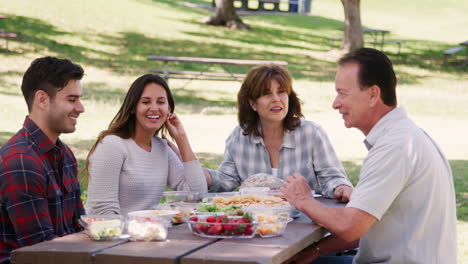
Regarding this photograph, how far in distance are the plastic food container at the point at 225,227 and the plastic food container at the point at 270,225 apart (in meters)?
0.04

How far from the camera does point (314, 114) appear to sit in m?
16.6

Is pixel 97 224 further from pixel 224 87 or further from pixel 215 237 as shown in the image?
pixel 224 87

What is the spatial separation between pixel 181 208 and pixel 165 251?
82cm

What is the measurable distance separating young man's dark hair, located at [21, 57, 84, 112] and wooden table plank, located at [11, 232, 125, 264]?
40.5 inches

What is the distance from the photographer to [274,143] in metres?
5.09

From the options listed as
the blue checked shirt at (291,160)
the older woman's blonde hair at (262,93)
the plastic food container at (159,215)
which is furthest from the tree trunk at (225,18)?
Answer: the plastic food container at (159,215)

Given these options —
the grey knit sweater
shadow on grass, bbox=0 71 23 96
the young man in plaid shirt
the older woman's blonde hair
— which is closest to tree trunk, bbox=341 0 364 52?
shadow on grass, bbox=0 71 23 96

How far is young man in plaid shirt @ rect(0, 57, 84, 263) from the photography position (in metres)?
3.46

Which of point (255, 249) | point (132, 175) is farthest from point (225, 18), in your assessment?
point (255, 249)

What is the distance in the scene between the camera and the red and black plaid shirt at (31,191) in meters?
3.44

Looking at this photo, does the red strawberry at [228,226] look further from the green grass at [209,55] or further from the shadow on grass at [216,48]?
the shadow on grass at [216,48]

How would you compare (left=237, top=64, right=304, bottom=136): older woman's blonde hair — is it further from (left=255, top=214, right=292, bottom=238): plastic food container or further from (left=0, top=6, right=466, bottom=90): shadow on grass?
(left=0, top=6, right=466, bottom=90): shadow on grass

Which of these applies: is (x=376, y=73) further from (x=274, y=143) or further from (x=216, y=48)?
(x=216, y=48)

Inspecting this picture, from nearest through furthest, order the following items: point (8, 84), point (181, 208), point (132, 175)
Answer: point (181, 208) → point (132, 175) → point (8, 84)
